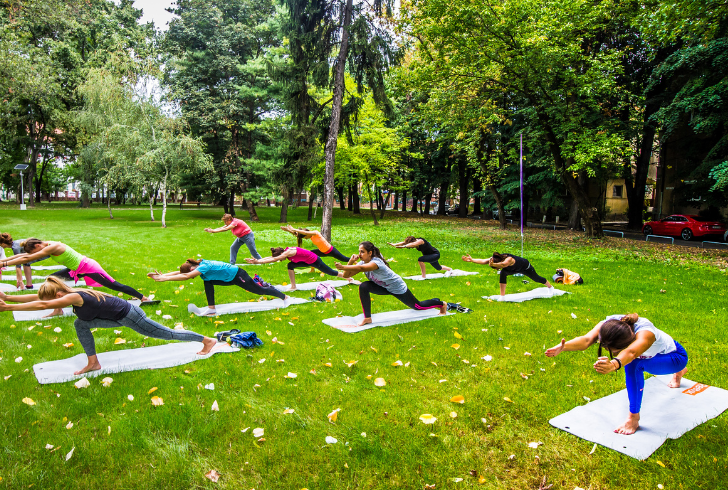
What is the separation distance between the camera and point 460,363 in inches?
215

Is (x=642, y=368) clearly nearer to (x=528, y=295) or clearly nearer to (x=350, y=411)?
(x=350, y=411)

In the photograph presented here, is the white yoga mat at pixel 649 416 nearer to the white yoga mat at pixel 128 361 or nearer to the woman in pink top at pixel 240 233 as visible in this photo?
the white yoga mat at pixel 128 361

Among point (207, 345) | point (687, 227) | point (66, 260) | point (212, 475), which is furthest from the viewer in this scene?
point (687, 227)

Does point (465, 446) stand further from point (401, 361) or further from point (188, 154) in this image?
point (188, 154)

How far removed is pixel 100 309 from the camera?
4703 millimetres

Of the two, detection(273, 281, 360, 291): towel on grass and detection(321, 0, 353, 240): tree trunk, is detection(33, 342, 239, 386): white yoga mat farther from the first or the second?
detection(321, 0, 353, 240): tree trunk

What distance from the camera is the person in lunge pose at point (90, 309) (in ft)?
14.6

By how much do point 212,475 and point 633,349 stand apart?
11.7 feet

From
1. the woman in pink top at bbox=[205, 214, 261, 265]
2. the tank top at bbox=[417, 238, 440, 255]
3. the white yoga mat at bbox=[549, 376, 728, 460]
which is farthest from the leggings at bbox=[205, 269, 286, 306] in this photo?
the white yoga mat at bbox=[549, 376, 728, 460]

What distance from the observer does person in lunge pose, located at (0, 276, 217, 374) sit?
Result: 4.44 meters

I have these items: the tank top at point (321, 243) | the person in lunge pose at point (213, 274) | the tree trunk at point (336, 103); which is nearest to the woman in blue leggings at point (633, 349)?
the person in lunge pose at point (213, 274)

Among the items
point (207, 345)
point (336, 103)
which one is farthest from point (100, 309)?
point (336, 103)

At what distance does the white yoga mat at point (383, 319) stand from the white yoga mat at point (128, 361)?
186 centimetres

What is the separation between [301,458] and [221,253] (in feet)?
41.6
